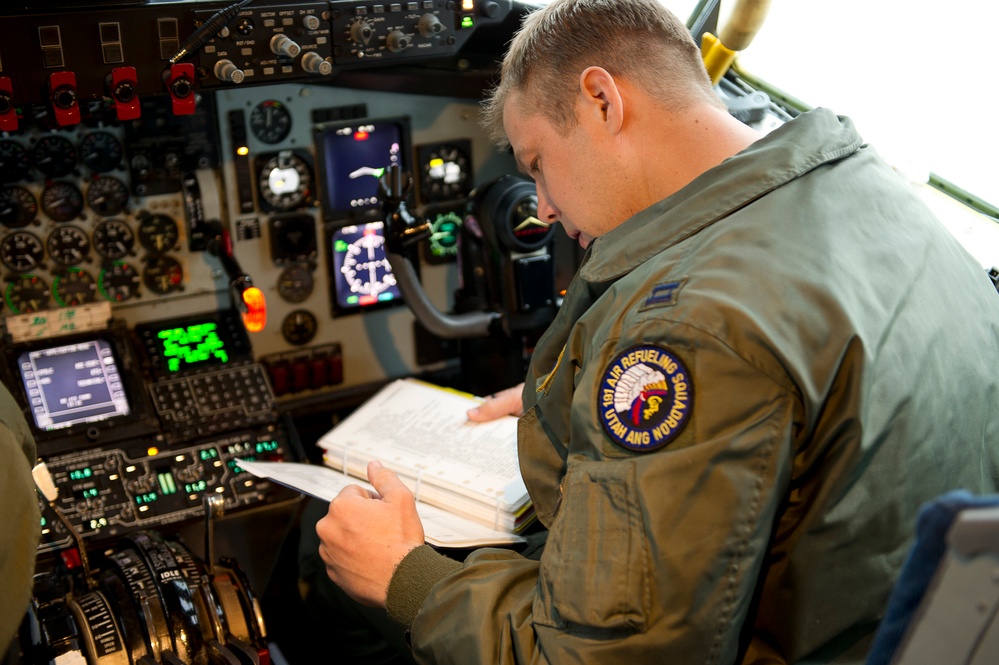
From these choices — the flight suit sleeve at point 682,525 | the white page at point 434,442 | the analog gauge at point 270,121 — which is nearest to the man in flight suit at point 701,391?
the flight suit sleeve at point 682,525

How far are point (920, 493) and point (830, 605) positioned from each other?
0.17 metres

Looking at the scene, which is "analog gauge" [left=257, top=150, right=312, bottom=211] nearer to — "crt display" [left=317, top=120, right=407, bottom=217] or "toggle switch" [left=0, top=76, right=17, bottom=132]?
"crt display" [left=317, top=120, right=407, bottom=217]

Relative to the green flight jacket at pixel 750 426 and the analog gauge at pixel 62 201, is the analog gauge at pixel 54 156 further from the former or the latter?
the green flight jacket at pixel 750 426

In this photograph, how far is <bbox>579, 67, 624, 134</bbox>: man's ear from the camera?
1.36 m

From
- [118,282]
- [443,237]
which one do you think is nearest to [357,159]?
[443,237]

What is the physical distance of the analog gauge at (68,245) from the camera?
2385 millimetres

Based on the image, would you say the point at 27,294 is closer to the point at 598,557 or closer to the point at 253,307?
the point at 253,307

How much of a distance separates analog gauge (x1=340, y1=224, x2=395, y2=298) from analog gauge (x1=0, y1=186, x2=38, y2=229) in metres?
0.79

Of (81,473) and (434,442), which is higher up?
(434,442)

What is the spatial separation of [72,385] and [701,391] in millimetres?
1717

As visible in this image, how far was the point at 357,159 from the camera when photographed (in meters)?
2.70

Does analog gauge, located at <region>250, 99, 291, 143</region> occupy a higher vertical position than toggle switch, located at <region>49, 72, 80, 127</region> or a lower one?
lower

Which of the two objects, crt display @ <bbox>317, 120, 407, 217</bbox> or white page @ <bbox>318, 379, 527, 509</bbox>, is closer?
white page @ <bbox>318, 379, 527, 509</bbox>

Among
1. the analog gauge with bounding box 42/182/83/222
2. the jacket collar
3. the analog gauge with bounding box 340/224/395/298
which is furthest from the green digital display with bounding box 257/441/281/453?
the jacket collar
